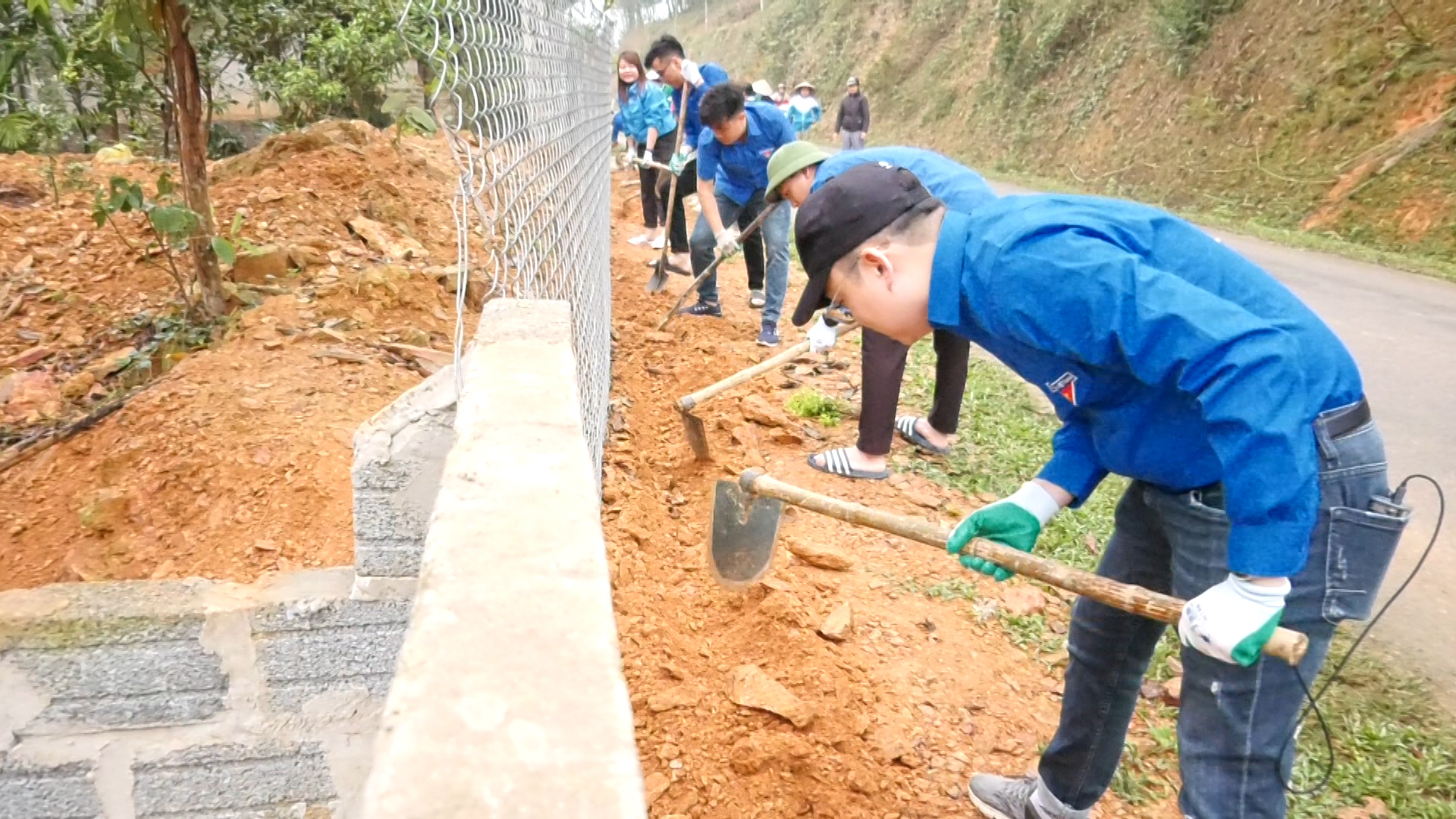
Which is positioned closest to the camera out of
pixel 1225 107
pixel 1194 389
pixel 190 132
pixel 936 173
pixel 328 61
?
pixel 1194 389

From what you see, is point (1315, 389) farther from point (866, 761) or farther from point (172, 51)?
point (172, 51)

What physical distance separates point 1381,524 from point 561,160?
2430mm

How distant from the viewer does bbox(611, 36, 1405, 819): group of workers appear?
1.36 meters

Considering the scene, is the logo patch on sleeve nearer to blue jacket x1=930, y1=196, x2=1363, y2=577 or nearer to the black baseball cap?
blue jacket x1=930, y1=196, x2=1363, y2=577

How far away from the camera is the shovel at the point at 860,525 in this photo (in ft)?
5.38

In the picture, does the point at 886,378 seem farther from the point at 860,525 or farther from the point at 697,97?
the point at 697,97

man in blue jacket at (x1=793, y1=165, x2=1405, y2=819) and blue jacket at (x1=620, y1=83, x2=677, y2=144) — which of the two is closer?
man in blue jacket at (x1=793, y1=165, x2=1405, y2=819)

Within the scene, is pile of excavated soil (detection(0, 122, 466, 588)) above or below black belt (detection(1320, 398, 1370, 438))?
below

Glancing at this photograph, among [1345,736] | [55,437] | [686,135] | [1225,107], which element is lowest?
[1345,736]

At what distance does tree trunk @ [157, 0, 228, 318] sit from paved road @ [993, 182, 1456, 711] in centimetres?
436

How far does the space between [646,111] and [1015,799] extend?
6489 millimetres

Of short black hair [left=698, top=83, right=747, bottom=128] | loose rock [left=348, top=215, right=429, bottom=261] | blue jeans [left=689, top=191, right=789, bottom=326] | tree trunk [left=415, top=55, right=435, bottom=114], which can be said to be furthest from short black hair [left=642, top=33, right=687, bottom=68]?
tree trunk [left=415, top=55, right=435, bottom=114]

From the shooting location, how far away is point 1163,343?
4.51 feet

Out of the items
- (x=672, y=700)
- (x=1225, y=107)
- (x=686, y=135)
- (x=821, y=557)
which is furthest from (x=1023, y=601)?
(x=1225, y=107)
